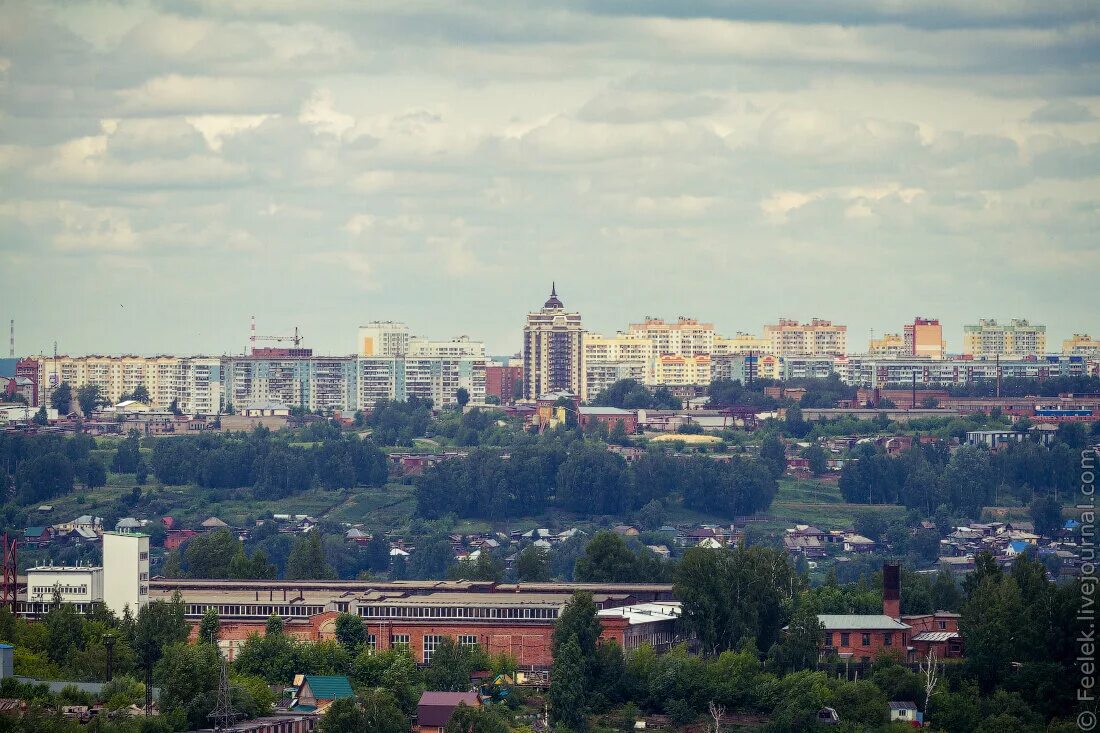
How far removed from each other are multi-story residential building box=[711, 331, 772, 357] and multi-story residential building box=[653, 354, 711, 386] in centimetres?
670

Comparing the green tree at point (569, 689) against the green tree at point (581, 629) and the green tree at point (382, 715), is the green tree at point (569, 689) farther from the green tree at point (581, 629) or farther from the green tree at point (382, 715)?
the green tree at point (382, 715)

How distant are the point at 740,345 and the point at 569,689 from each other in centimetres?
12478

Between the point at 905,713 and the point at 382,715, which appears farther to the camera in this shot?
the point at 905,713

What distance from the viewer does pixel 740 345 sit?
177000 millimetres

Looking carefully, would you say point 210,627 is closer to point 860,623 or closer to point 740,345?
point 860,623

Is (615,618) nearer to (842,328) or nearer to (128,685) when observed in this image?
(128,685)

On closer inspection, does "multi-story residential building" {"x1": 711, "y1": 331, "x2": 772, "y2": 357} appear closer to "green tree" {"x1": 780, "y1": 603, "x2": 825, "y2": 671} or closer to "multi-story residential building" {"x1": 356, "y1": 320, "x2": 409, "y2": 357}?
"multi-story residential building" {"x1": 356, "y1": 320, "x2": 409, "y2": 357}

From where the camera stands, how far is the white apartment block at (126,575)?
64375 mm

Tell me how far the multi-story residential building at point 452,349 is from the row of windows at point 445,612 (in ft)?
358

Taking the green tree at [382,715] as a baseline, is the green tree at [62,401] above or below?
above

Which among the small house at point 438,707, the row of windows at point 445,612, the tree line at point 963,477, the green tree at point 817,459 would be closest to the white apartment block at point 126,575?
the row of windows at point 445,612

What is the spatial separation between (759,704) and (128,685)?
13859 mm

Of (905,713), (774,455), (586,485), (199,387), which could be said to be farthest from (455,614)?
(199,387)

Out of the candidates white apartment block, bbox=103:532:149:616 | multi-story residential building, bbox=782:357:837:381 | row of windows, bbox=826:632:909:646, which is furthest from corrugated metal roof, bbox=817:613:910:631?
multi-story residential building, bbox=782:357:837:381
